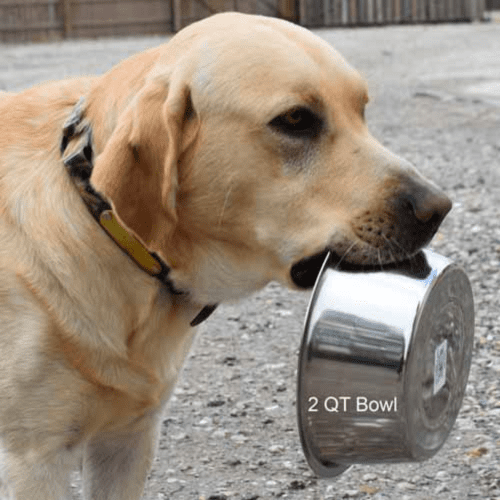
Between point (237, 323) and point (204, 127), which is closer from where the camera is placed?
point (204, 127)

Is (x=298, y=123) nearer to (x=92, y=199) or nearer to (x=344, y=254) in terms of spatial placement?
(x=344, y=254)

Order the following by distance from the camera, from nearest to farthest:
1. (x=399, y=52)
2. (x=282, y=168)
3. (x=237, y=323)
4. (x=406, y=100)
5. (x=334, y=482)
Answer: (x=282, y=168) → (x=334, y=482) → (x=237, y=323) → (x=406, y=100) → (x=399, y=52)

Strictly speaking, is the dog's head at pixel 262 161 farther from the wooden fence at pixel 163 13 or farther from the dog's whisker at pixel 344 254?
the wooden fence at pixel 163 13

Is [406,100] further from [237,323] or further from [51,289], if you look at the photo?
[51,289]

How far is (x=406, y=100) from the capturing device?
38.2ft

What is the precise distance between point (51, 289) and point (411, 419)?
0.88 meters

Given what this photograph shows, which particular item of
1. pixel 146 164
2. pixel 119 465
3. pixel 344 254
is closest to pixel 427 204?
pixel 344 254

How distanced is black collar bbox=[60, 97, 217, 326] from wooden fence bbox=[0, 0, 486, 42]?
69.4 feet

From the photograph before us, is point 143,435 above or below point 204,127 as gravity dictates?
below

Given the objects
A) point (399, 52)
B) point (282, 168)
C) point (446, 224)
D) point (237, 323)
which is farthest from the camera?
point (399, 52)

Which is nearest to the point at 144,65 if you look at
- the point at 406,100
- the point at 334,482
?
the point at 334,482

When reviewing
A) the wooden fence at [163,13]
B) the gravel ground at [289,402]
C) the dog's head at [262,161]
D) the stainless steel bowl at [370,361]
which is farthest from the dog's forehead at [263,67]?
the wooden fence at [163,13]

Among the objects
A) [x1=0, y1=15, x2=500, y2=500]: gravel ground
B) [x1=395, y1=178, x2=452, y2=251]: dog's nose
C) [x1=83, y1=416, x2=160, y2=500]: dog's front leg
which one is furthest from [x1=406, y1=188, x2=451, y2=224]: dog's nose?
[x1=0, y1=15, x2=500, y2=500]: gravel ground

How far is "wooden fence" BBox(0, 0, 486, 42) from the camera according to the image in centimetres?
2381
